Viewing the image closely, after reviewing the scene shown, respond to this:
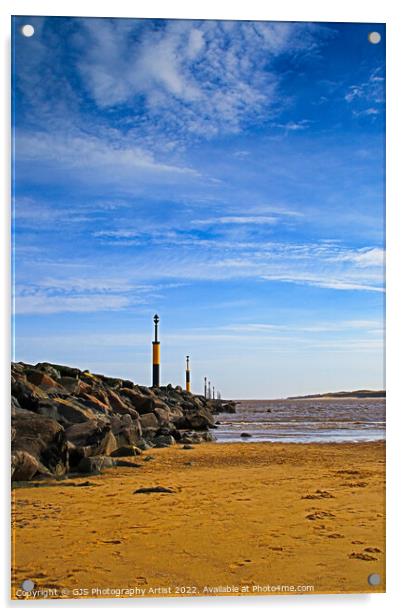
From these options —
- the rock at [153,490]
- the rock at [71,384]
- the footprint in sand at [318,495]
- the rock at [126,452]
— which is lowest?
the rock at [126,452]

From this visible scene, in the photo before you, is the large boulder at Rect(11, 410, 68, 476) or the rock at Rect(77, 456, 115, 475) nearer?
the large boulder at Rect(11, 410, 68, 476)

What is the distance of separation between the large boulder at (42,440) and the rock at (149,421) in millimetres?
4964

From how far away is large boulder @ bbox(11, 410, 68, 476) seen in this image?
5.61 metres

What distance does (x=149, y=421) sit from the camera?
1127 cm

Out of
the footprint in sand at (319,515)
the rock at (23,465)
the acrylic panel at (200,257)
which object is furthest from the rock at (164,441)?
the footprint in sand at (319,515)

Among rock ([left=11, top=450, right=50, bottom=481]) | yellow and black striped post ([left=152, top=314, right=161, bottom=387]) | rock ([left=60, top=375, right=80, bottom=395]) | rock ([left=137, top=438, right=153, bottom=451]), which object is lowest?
rock ([left=137, top=438, right=153, bottom=451])

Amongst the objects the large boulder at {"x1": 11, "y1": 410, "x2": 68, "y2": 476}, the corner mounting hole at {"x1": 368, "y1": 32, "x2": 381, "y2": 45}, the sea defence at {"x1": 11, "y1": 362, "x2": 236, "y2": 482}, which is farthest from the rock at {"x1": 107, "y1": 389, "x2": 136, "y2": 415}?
the corner mounting hole at {"x1": 368, "y1": 32, "x2": 381, "y2": 45}

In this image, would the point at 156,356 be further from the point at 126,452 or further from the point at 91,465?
the point at 126,452

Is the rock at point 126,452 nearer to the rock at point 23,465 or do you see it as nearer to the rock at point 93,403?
the rock at point 93,403

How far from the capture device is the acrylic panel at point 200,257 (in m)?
4.30

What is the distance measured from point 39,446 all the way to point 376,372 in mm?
2956

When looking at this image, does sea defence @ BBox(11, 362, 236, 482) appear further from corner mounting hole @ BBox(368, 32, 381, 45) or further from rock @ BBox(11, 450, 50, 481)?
corner mounting hole @ BBox(368, 32, 381, 45)

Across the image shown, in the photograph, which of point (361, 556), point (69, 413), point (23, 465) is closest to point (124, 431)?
point (69, 413)
